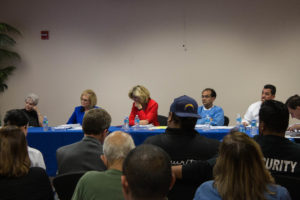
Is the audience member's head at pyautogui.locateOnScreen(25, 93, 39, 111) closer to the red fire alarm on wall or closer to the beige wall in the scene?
the beige wall

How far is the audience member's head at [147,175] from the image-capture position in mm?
984

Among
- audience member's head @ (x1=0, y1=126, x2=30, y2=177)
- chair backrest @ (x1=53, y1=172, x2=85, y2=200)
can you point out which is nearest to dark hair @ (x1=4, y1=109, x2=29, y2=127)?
audience member's head @ (x1=0, y1=126, x2=30, y2=177)

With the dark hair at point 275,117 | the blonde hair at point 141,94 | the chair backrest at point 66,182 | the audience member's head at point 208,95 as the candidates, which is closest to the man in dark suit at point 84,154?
the chair backrest at point 66,182

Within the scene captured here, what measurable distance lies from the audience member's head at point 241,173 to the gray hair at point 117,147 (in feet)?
1.72

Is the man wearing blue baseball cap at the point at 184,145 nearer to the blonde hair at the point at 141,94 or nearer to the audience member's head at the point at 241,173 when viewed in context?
the audience member's head at the point at 241,173

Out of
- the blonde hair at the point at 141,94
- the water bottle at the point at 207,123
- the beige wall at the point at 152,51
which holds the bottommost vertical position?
the water bottle at the point at 207,123

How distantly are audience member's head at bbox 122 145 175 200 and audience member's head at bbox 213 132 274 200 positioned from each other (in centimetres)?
34

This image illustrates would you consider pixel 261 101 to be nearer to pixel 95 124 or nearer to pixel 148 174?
pixel 95 124

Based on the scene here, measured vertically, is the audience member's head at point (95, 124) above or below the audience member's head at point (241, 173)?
above

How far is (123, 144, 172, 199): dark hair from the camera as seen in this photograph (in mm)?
984

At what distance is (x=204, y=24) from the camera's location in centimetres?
562

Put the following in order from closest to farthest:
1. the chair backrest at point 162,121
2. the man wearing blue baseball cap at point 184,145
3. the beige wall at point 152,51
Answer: the man wearing blue baseball cap at point 184,145 < the chair backrest at point 162,121 < the beige wall at point 152,51

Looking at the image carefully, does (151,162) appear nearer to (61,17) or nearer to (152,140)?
(152,140)

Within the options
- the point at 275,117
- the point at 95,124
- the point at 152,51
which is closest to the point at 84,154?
the point at 95,124
